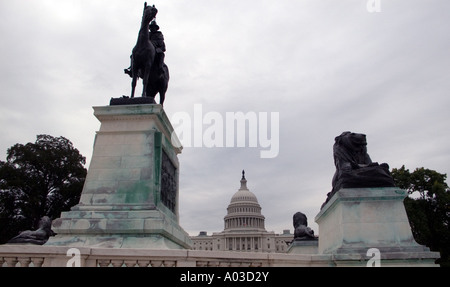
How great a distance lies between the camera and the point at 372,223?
8828 mm

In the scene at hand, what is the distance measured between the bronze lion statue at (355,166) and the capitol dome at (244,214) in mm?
135212

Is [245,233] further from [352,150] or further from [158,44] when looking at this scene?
[352,150]

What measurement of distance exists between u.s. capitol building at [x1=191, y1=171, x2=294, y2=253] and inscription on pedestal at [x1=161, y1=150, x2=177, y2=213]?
12985 centimetres

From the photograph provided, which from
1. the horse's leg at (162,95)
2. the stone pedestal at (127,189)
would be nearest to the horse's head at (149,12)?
the horse's leg at (162,95)

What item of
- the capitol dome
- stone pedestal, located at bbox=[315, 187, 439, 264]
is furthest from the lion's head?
the capitol dome

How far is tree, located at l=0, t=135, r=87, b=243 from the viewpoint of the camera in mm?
34844

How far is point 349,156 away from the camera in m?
Answer: 10.2

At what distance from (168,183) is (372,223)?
19.6 feet

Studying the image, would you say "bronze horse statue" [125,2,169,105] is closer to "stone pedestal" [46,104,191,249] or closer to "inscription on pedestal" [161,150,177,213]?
"stone pedestal" [46,104,191,249]

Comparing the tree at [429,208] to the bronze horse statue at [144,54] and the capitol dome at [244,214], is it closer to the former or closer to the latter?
the bronze horse statue at [144,54]

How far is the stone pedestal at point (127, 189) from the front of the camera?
818cm

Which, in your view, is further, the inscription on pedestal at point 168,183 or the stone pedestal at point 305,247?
the stone pedestal at point 305,247

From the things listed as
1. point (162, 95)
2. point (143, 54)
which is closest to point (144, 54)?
point (143, 54)
